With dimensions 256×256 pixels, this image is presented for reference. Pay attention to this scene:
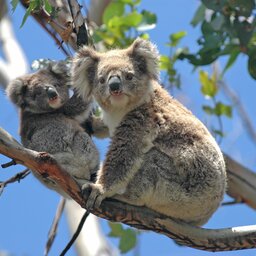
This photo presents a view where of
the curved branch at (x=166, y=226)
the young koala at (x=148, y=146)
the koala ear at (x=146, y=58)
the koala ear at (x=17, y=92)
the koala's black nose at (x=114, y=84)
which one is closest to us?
the curved branch at (x=166, y=226)

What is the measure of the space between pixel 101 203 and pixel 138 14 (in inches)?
81.9

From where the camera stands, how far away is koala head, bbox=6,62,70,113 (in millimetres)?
5016

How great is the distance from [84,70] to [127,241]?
1439 millimetres

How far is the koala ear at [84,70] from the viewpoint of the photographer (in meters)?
4.70

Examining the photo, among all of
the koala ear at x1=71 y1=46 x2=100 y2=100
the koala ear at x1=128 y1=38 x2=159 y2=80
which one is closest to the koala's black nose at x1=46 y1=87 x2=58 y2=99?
the koala ear at x1=71 y1=46 x2=100 y2=100

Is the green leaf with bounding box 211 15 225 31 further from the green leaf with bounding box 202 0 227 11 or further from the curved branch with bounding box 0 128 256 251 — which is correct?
the curved branch with bounding box 0 128 256 251

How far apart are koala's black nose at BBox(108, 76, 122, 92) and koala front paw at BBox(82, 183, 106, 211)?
702 millimetres

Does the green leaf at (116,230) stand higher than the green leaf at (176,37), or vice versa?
the green leaf at (176,37)

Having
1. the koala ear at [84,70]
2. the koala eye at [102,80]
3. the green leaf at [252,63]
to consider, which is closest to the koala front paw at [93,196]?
the koala eye at [102,80]

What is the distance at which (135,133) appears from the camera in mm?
4348

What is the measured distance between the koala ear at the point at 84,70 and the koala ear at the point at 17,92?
1.84ft

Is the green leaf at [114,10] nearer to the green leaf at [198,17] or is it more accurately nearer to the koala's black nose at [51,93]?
the green leaf at [198,17]

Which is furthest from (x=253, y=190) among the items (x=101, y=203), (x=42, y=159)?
(x=42, y=159)

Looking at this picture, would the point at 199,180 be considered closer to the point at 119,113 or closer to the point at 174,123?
the point at 174,123
